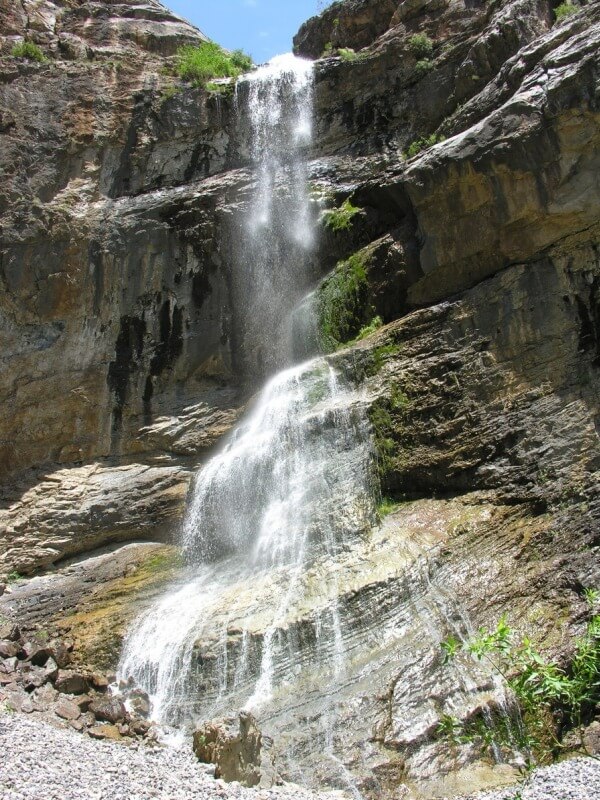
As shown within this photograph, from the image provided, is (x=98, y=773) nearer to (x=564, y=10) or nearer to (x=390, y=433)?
(x=390, y=433)

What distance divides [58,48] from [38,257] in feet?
26.5

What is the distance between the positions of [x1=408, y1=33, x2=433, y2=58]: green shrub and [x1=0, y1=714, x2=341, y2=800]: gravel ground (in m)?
18.3

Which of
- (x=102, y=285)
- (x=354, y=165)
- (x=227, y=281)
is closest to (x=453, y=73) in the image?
(x=354, y=165)

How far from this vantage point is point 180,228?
19094 mm

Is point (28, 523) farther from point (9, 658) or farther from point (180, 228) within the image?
point (180, 228)

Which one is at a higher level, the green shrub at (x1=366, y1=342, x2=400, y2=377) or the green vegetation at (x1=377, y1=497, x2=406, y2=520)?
the green shrub at (x1=366, y1=342, x2=400, y2=377)

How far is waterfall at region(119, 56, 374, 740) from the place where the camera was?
9844mm

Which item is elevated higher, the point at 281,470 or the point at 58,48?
the point at 58,48

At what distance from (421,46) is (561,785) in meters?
18.5

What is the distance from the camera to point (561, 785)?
668cm

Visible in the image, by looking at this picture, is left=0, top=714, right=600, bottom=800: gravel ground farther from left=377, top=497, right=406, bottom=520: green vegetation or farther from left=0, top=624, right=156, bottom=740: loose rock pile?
left=377, top=497, right=406, bottom=520: green vegetation

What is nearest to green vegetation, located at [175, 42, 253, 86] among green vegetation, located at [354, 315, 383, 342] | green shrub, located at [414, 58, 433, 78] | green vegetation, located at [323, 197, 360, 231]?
green shrub, located at [414, 58, 433, 78]

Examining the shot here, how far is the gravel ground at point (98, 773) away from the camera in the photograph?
6.65 m

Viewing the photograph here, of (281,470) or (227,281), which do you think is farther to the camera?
(227,281)
